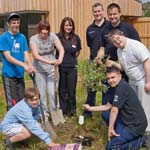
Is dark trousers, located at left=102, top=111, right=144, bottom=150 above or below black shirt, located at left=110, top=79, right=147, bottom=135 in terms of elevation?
below

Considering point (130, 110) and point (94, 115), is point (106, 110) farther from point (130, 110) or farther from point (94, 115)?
point (94, 115)

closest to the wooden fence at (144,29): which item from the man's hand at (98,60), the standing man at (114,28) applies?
the standing man at (114,28)

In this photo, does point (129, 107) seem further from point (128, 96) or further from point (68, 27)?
point (68, 27)

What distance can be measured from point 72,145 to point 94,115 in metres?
1.42

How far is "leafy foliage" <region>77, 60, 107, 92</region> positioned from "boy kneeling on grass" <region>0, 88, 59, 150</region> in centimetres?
79

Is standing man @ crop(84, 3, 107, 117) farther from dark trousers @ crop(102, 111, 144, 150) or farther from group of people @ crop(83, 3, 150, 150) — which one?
dark trousers @ crop(102, 111, 144, 150)

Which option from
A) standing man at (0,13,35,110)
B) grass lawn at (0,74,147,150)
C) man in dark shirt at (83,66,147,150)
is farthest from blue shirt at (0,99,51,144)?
man in dark shirt at (83,66,147,150)

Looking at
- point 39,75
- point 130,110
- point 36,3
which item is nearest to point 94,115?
point 39,75

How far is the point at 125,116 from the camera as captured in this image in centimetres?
466

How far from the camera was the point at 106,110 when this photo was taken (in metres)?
4.87

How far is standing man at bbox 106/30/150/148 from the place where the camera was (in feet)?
15.0

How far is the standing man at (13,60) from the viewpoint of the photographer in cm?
499

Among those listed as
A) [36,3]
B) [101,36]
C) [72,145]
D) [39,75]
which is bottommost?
[72,145]

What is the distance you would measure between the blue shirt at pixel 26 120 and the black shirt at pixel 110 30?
4.44 ft
